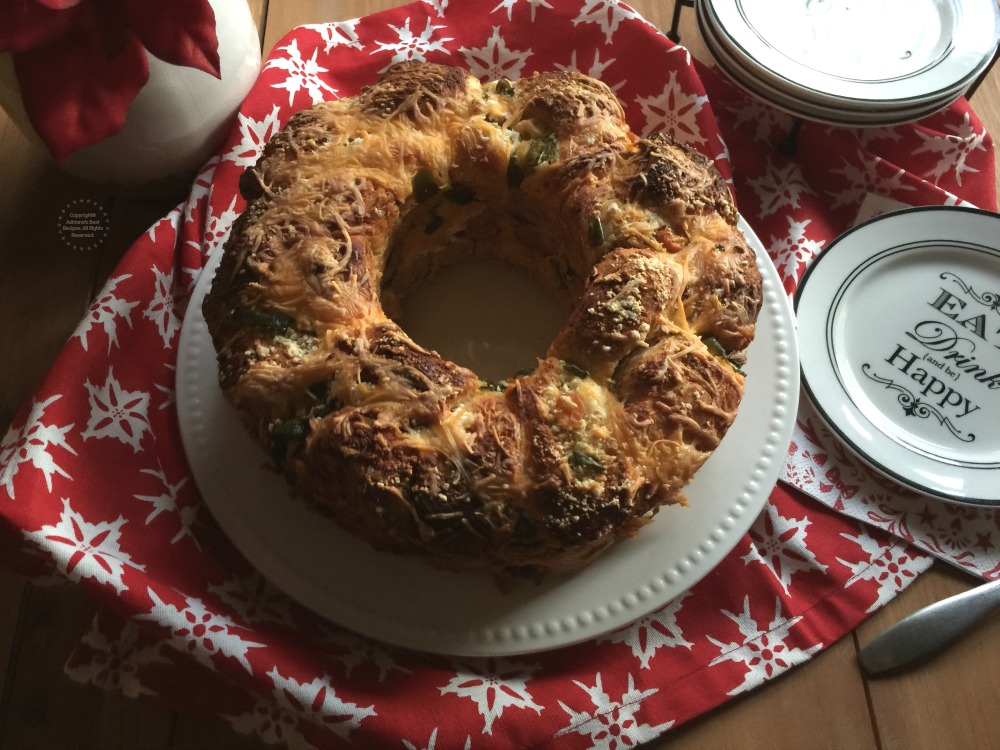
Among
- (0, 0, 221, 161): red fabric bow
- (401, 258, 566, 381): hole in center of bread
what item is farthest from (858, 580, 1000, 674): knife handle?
(0, 0, 221, 161): red fabric bow

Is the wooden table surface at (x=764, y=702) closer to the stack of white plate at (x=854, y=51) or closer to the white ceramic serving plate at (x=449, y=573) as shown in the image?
the white ceramic serving plate at (x=449, y=573)

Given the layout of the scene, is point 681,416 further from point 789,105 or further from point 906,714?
point 789,105

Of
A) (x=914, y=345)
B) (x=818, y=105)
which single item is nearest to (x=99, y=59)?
(x=818, y=105)

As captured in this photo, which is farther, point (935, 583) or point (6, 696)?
point (935, 583)

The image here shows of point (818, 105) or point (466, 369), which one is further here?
point (818, 105)

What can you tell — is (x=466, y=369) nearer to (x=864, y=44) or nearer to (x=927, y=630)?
(x=927, y=630)

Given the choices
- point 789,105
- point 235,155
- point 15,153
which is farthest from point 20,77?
point 789,105

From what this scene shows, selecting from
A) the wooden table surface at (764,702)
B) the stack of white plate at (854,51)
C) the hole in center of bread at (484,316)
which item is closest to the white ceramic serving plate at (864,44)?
the stack of white plate at (854,51)
